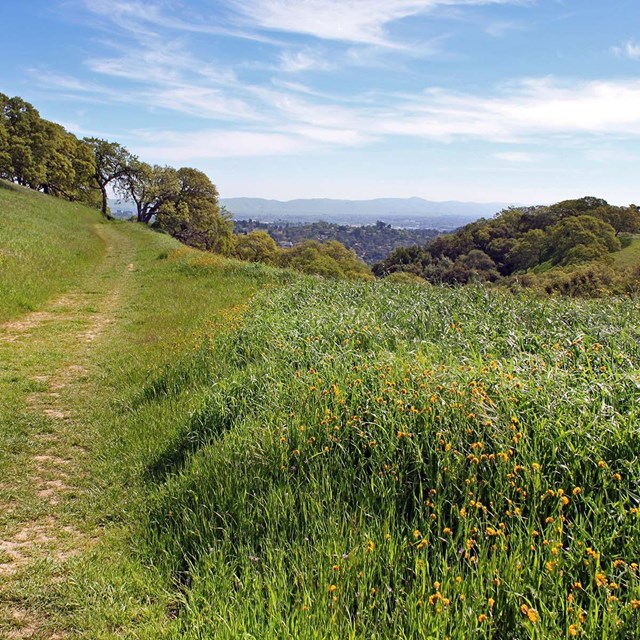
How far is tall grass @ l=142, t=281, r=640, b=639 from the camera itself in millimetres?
2574

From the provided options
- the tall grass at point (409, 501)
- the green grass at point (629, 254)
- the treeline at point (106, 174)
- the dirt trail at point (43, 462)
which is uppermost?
the treeline at point (106, 174)

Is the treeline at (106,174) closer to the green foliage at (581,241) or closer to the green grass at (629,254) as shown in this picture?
the green foliage at (581,241)

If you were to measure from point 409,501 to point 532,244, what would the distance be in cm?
7396

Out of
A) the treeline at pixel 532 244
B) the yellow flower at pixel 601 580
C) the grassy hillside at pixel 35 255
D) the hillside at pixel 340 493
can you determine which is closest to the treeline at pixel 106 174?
the grassy hillside at pixel 35 255

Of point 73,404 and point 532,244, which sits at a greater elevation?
point 532,244

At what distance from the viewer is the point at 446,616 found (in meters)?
2.45

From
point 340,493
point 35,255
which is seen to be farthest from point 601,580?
point 35,255

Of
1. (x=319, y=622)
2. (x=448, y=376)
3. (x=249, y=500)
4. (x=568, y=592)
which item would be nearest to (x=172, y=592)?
(x=249, y=500)

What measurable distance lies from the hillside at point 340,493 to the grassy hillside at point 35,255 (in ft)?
20.6

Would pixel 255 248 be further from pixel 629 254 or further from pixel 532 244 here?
pixel 629 254

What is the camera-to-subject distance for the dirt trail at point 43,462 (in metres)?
3.34

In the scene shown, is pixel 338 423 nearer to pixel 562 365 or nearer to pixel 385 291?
pixel 562 365

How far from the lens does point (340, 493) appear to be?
3590 millimetres

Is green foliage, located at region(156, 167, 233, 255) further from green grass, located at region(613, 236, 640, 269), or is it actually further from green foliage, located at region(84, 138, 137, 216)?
green grass, located at region(613, 236, 640, 269)
